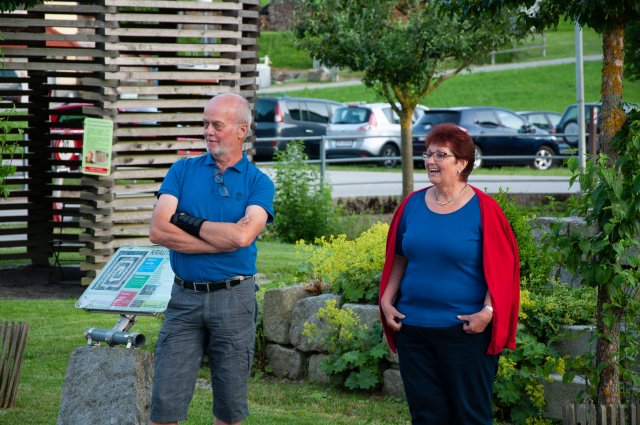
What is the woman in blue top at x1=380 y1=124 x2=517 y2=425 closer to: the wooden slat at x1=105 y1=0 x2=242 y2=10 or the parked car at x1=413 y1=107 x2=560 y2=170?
the wooden slat at x1=105 y1=0 x2=242 y2=10

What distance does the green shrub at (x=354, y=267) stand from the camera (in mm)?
8047

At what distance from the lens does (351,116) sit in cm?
3006

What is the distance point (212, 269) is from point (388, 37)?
42.7 ft

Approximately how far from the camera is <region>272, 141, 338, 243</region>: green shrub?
16.5 metres

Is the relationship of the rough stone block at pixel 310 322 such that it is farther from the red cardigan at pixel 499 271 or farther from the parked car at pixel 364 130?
the parked car at pixel 364 130

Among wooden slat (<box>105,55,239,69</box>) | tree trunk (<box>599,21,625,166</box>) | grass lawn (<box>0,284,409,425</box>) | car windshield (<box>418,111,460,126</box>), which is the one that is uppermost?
car windshield (<box>418,111,460,126</box>)

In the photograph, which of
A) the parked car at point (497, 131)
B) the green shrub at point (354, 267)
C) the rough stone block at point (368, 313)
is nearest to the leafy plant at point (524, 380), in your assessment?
the rough stone block at point (368, 313)

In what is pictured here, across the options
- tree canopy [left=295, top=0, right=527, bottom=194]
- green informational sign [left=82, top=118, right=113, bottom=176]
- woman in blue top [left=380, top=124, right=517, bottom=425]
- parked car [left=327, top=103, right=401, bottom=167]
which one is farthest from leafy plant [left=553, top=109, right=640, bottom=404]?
parked car [left=327, top=103, right=401, bottom=167]

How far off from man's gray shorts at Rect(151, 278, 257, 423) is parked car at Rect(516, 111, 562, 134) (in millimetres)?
28329

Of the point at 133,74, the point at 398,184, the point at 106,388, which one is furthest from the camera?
the point at 398,184

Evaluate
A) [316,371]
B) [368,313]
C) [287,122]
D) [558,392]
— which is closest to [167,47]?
[316,371]

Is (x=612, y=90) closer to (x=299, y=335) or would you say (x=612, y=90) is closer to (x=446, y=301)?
(x=446, y=301)

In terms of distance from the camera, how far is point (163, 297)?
17.6ft

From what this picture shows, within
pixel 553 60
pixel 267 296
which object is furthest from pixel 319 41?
pixel 553 60
